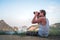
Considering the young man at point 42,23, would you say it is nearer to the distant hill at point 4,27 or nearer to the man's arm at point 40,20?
the man's arm at point 40,20

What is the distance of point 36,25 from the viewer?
5.04m

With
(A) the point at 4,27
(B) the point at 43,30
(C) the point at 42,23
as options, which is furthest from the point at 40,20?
(A) the point at 4,27

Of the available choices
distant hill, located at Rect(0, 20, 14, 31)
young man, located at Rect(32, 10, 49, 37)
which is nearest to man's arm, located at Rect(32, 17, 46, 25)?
young man, located at Rect(32, 10, 49, 37)

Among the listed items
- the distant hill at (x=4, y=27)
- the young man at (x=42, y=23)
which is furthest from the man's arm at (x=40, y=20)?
the distant hill at (x=4, y=27)

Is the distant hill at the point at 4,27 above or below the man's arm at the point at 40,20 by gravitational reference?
below

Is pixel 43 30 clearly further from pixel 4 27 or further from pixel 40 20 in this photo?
pixel 4 27

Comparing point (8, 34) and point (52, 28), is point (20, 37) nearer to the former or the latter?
point (8, 34)

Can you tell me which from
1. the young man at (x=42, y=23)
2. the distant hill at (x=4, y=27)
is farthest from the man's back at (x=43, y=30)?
the distant hill at (x=4, y=27)

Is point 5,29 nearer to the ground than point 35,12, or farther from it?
nearer to the ground

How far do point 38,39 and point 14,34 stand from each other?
46 centimetres

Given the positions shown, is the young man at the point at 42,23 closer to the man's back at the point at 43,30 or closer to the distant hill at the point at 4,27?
the man's back at the point at 43,30

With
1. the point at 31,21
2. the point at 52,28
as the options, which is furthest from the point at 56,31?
the point at 31,21

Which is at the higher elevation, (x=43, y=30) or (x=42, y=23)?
(x=42, y=23)

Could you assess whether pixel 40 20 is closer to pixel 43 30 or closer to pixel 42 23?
pixel 42 23
